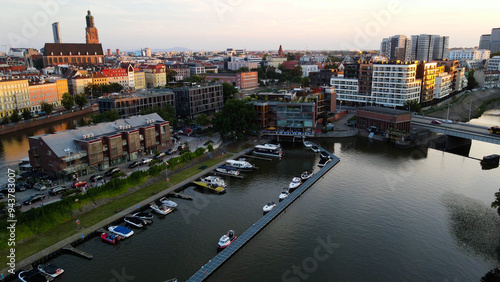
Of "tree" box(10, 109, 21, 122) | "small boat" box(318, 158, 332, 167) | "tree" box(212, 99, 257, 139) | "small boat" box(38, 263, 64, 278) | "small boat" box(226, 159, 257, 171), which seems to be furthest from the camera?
"tree" box(10, 109, 21, 122)

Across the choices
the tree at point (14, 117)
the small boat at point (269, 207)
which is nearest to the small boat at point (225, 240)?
the small boat at point (269, 207)

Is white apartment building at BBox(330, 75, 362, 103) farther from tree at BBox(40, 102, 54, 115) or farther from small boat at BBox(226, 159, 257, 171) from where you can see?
tree at BBox(40, 102, 54, 115)

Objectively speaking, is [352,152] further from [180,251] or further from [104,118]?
[104,118]

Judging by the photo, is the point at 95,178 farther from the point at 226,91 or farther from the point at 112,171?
the point at 226,91

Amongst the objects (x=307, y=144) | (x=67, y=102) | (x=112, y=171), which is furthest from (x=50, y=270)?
(x=67, y=102)

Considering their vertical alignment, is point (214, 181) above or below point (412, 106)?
below

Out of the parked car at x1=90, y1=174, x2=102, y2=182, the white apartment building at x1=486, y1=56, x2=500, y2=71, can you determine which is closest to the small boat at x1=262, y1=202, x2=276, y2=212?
the parked car at x1=90, y1=174, x2=102, y2=182
